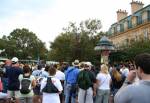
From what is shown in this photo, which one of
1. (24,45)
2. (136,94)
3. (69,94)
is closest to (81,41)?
(69,94)

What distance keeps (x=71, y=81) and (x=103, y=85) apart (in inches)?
73.4

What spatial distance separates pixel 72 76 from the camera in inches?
592

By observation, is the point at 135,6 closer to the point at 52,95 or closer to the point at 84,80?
the point at 84,80

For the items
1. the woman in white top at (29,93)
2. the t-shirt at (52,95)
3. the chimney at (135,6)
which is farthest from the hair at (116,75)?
the chimney at (135,6)

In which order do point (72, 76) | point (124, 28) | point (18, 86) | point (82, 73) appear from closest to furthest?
point (18, 86) → point (82, 73) → point (72, 76) → point (124, 28)

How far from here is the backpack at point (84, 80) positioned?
13.3m

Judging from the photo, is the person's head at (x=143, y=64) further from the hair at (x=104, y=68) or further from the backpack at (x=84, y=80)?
the hair at (x=104, y=68)

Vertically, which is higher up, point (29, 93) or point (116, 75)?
point (116, 75)

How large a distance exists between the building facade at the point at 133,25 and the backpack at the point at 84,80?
151 feet

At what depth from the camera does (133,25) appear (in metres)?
69.8

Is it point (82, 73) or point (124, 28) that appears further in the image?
point (124, 28)

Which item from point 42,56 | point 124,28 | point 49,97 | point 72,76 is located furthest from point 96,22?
point 42,56

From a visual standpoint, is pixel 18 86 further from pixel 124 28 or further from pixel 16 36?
pixel 16 36

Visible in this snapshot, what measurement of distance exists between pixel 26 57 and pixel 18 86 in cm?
10034
